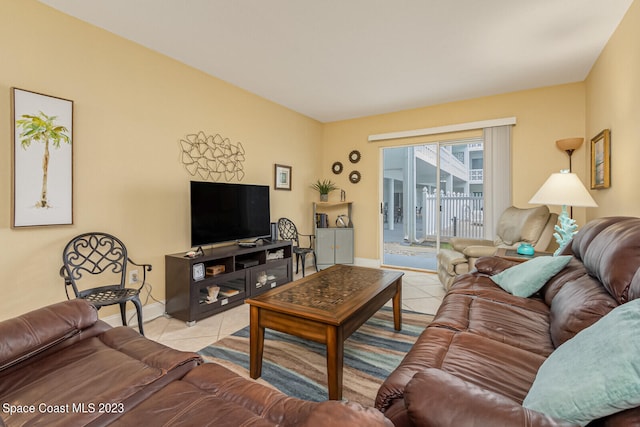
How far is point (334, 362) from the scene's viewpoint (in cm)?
159

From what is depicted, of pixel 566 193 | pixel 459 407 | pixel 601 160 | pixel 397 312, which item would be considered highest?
pixel 601 160

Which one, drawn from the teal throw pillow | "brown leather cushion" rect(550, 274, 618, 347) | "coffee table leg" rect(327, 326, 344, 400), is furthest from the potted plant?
the teal throw pillow

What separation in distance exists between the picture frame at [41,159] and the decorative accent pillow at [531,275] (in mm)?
3280

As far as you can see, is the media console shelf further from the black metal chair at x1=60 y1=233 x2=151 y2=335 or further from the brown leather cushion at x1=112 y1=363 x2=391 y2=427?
the brown leather cushion at x1=112 y1=363 x2=391 y2=427

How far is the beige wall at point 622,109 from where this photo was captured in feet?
7.20

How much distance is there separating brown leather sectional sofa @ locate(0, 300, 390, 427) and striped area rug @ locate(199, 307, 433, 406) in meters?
0.84

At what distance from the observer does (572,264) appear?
185 centimetres

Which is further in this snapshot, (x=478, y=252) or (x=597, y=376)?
(x=478, y=252)

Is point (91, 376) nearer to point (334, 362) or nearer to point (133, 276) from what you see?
point (334, 362)

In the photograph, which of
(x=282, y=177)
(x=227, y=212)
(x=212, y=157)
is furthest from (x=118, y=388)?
(x=282, y=177)

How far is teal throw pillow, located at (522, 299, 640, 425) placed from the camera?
0.63 meters

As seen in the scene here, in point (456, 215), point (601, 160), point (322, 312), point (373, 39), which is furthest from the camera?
point (456, 215)

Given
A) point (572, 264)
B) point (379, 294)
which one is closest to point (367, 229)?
point (379, 294)

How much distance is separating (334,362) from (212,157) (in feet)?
8.73
